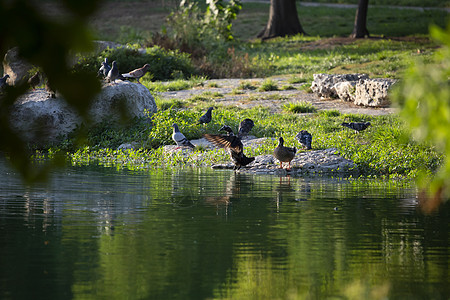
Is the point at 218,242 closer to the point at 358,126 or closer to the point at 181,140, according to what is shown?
the point at 181,140

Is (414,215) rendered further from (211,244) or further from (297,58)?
(297,58)

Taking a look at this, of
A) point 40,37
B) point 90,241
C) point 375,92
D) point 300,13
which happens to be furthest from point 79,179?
point 300,13

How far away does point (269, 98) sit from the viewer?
2200cm

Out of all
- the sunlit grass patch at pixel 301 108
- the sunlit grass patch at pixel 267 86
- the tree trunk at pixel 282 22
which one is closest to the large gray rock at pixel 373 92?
the sunlit grass patch at pixel 301 108

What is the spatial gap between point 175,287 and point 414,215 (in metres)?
4.38

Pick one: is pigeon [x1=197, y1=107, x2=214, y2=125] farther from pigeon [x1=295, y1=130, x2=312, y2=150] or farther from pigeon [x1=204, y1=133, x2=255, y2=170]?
pigeon [x1=295, y1=130, x2=312, y2=150]

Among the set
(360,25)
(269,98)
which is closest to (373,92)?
(269,98)

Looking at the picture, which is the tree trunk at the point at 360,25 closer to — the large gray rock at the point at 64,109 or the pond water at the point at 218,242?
the large gray rock at the point at 64,109

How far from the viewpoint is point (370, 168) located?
13852mm

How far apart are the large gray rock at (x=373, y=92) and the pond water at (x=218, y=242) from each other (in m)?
7.97

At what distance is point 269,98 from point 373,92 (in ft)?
10.8

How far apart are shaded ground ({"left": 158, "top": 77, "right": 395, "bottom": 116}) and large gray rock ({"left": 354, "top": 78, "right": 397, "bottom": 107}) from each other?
0.56 ft

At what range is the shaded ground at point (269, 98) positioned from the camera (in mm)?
20109

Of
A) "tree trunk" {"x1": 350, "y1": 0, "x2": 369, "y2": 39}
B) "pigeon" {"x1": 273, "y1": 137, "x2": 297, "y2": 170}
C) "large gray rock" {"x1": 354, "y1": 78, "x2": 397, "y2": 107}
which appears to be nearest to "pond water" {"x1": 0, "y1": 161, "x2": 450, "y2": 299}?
"pigeon" {"x1": 273, "y1": 137, "x2": 297, "y2": 170}
